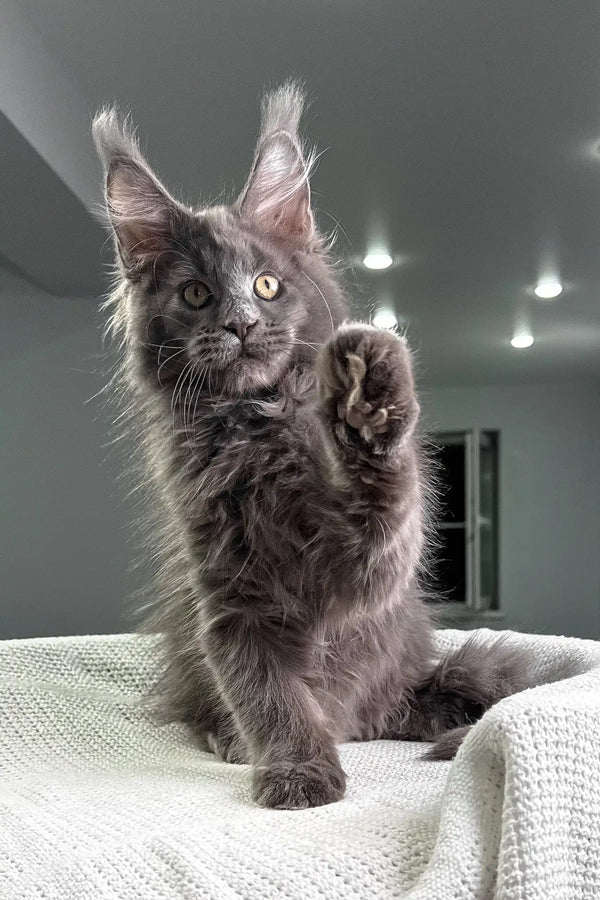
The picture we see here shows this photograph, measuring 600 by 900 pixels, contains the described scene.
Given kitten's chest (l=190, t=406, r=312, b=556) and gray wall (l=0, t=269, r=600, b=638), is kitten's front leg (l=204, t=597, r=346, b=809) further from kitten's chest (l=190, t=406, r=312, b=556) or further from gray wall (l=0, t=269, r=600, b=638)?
gray wall (l=0, t=269, r=600, b=638)

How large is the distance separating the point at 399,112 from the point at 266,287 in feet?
5.20

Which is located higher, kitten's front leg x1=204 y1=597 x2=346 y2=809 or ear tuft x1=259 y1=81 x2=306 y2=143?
ear tuft x1=259 y1=81 x2=306 y2=143

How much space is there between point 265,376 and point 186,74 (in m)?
1.56

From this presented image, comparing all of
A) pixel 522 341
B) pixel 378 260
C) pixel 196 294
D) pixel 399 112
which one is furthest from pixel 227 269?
pixel 522 341

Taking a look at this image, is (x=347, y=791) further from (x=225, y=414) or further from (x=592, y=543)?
(x=592, y=543)

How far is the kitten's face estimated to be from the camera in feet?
3.10

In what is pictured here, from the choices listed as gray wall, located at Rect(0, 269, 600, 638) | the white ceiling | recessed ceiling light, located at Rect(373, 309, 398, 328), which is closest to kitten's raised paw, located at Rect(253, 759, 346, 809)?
recessed ceiling light, located at Rect(373, 309, 398, 328)

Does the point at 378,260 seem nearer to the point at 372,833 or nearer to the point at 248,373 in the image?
the point at 248,373

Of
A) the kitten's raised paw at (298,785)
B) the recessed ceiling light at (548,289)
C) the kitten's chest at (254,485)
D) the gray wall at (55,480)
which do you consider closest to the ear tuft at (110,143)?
the kitten's chest at (254,485)

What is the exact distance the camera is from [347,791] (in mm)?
851

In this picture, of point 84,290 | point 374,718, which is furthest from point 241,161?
point 374,718

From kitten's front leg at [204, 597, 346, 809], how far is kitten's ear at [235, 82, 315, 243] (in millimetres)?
482

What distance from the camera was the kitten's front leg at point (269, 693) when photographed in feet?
2.82

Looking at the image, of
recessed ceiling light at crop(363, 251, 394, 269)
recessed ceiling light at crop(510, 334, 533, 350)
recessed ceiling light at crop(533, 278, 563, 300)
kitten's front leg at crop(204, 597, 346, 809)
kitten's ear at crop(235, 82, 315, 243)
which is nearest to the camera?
kitten's front leg at crop(204, 597, 346, 809)
